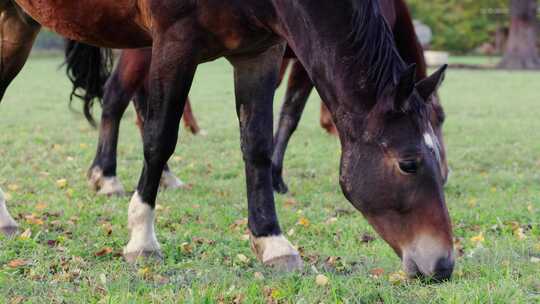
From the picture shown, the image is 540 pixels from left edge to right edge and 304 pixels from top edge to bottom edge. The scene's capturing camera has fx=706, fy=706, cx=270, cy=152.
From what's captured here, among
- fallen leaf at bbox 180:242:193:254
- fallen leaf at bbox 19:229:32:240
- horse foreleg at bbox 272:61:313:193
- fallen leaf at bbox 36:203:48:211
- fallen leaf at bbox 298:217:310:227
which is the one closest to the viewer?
fallen leaf at bbox 180:242:193:254

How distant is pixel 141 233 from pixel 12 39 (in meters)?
1.72

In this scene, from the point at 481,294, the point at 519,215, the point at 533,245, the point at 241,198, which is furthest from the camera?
the point at 241,198

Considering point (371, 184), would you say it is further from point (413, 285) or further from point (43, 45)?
point (43, 45)

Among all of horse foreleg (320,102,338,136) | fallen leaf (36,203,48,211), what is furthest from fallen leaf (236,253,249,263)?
horse foreleg (320,102,338,136)

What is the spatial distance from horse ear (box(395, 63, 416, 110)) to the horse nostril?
2.17 feet

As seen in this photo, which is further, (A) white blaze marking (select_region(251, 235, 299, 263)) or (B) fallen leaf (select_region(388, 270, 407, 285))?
(A) white blaze marking (select_region(251, 235, 299, 263))

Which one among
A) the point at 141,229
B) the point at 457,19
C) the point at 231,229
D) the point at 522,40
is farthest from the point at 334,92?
the point at 457,19

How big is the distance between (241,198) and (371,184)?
262 centimetres

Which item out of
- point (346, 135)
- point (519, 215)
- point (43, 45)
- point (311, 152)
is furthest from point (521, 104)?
point (43, 45)

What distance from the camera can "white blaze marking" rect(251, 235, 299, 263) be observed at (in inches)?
140

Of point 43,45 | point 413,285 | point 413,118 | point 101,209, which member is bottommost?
point 43,45

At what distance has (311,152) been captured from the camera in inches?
310

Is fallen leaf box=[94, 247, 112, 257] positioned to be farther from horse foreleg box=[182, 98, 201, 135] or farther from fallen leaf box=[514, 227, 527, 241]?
horse foreleg box=[182, 98, 201, 135]

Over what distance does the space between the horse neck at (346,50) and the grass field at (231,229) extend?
81 cm
